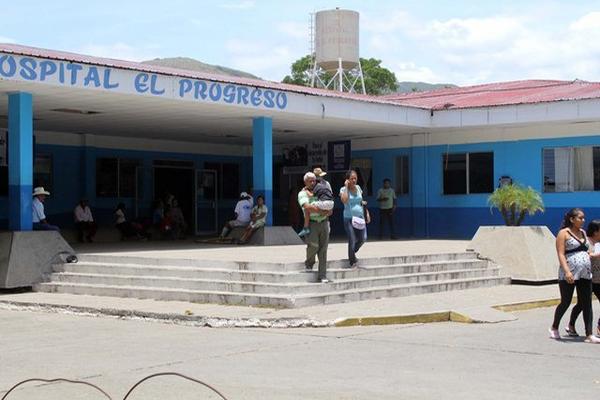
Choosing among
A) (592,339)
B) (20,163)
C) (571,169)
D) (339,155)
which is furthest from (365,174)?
(592,339)

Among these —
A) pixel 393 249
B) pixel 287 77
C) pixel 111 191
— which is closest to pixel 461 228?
pixel 393 249

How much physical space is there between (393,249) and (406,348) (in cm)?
871

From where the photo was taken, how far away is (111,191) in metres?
24.7

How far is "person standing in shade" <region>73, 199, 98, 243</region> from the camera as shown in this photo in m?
21.8

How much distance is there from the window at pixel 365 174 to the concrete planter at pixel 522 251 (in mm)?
8935

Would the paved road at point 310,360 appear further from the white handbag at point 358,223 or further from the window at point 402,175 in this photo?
the window at point 402,175

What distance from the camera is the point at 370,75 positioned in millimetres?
67062

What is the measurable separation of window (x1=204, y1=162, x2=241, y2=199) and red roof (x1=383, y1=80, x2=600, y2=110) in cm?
592

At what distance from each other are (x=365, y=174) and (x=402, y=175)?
1.25 metres

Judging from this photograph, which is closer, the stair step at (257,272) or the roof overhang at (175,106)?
the stair step at (257,272)

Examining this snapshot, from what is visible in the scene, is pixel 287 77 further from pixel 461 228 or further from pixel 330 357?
pixel 330 357

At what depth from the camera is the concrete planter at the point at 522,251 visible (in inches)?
637

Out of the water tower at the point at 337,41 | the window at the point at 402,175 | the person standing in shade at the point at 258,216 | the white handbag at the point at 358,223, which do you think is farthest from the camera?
the water tower at the point at 337,41

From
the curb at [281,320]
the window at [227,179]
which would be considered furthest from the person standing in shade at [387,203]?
the curb at [281,320]
